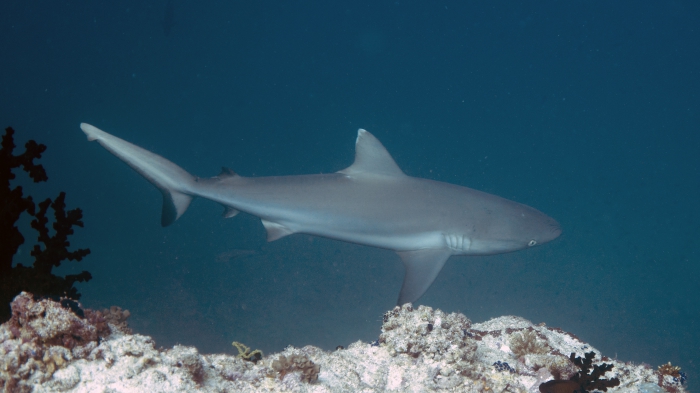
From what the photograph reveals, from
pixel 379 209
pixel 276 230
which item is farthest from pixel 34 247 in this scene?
pixel 379 209

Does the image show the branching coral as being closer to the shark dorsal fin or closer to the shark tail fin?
the shark dorsal fin

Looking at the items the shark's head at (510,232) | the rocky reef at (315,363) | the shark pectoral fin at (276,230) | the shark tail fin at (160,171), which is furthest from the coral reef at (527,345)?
the shark tail fin at (160,171)

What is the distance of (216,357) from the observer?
3082mm

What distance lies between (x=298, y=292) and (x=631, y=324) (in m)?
17.2

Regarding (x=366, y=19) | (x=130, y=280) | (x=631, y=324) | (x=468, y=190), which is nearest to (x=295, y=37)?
(x=366, y=19)

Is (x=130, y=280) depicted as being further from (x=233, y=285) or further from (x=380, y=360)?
(x=380, y=360)

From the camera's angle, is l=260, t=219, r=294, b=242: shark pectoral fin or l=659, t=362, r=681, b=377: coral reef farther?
l=260, t=219, r=294, b=242: shark pectoral fin

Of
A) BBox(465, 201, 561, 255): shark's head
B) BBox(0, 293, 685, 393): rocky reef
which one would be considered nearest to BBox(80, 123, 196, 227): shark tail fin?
BBox(0, 293, 685, 393): rocky reef

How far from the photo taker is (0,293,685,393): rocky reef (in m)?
2.22

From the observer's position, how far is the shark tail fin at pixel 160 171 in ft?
15.3

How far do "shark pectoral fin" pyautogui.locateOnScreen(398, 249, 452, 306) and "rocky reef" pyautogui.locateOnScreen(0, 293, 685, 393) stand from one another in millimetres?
1351

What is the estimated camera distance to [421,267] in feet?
20.7

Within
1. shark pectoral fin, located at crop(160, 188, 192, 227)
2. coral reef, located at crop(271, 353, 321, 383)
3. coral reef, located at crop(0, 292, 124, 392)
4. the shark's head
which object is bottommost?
coral reef, located at crop(0, 292, 124, 392)

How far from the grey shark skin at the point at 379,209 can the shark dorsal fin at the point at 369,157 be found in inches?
0.6
